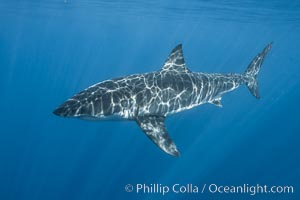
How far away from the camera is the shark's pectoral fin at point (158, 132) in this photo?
8.44 m

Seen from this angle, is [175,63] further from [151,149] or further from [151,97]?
[151,149]

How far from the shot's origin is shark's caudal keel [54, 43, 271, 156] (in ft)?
27.5

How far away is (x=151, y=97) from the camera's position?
942 cm

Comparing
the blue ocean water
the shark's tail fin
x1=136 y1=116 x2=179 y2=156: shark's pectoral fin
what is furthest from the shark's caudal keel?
the blue ocean water

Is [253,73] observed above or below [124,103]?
above

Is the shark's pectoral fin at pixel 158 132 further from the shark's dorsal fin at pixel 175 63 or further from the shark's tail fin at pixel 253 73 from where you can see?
the shark's tail fin at pixel 253 73

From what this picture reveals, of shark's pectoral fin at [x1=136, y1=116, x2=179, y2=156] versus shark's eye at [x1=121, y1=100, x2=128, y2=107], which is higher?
shark's eye at [x1=121, y1=100, x2=128, y2=107]

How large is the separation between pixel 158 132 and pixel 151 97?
1.14 meters

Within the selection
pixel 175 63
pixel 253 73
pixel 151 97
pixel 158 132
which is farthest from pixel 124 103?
pixel 253 73

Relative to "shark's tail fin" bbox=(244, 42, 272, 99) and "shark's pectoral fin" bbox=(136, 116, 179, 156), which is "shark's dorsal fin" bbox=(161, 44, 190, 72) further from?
"shark's tail fin" bbox=(244, 42, 272, 99)

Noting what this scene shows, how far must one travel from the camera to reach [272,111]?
131 feet

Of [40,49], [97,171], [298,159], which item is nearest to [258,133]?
[298,159]

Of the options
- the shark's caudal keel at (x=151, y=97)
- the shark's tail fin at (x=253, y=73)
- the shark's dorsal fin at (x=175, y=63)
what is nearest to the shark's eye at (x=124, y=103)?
the shark's caudal keel at (x=151, y=97)

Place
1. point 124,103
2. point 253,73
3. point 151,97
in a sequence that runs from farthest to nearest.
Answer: point 253,73
point 151,97
point 124,103
